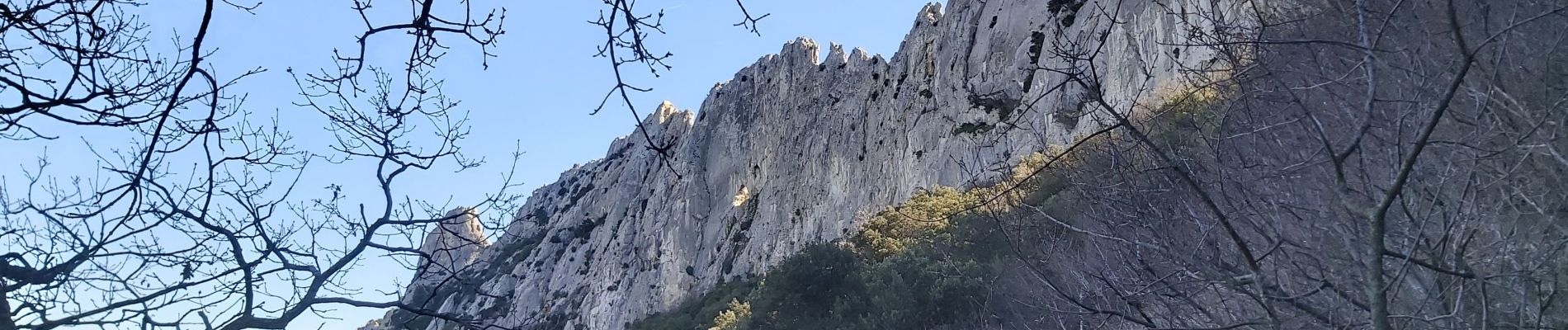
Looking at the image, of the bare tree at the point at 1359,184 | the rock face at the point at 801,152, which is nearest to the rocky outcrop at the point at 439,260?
the bare tree at the point at 1359,184

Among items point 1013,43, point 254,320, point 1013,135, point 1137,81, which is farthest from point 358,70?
point 1013,43

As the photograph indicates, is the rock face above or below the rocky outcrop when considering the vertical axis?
above

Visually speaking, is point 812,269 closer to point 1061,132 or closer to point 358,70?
point 1061,132

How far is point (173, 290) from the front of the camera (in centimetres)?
267

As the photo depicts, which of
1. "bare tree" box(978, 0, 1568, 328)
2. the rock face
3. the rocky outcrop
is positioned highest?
the rock face

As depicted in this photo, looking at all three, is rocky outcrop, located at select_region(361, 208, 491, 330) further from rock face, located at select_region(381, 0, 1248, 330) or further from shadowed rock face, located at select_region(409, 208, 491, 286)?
rock face, located at select_region(381, 0, 1248, 330)

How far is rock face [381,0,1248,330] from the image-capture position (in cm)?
2759

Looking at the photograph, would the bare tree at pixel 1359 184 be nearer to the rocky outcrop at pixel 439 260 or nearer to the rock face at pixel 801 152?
the rocky outcrop at pixel 439 260

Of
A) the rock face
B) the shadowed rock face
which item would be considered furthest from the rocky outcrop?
the rock face

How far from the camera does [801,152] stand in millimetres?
43094

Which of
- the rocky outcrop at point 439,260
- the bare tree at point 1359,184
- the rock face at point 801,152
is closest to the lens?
the bare tree at point 1359,184

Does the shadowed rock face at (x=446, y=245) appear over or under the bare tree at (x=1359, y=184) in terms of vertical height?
over

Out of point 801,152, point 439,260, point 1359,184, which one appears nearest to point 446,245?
point 439,260

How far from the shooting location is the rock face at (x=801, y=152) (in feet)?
90.5
